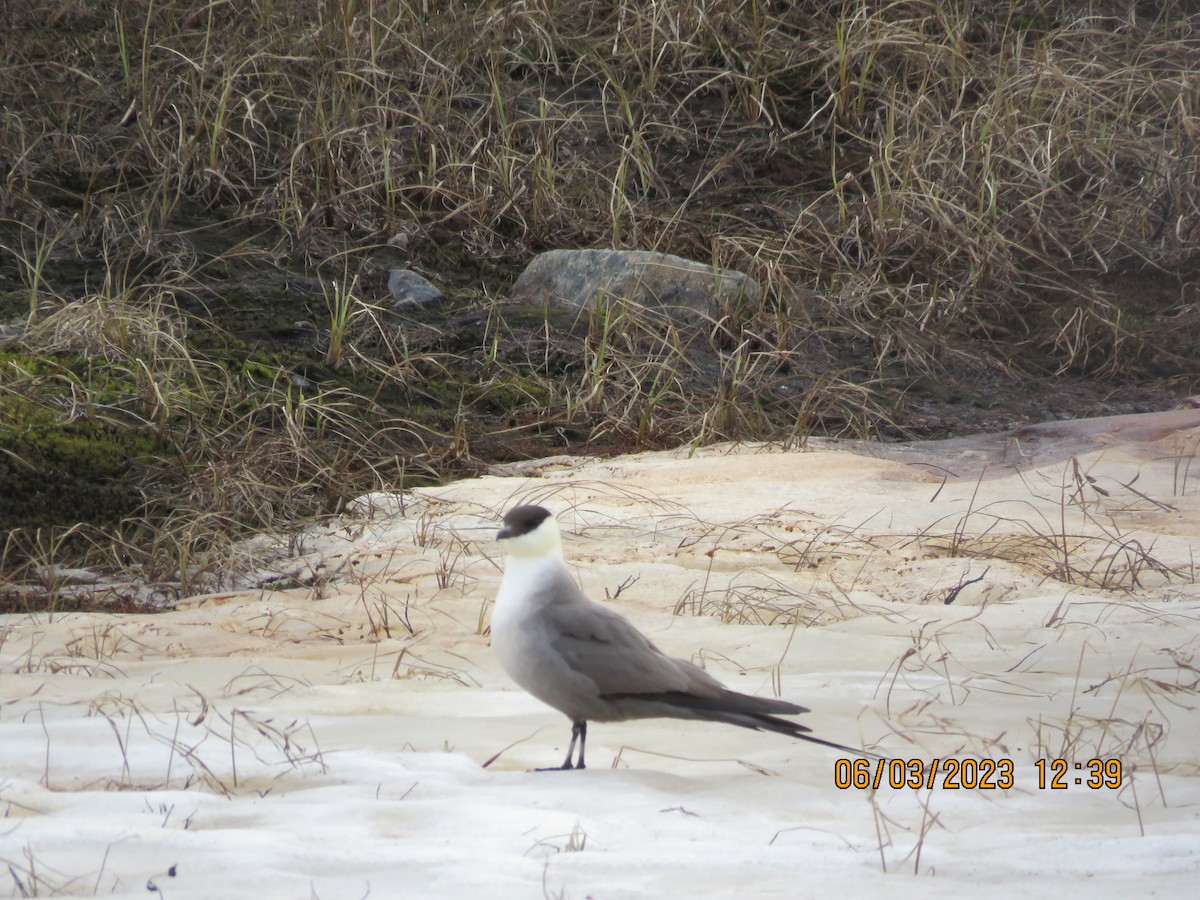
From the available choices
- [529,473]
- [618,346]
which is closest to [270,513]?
[529,473]

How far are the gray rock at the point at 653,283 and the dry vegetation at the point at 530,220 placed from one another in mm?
164

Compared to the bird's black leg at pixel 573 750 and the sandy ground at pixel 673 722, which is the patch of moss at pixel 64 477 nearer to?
the sandy ground at pixel 673 722

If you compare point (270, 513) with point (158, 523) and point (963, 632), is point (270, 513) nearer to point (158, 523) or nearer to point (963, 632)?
point (158, 523)

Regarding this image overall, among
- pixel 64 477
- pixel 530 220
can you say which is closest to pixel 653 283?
pixel 530 220

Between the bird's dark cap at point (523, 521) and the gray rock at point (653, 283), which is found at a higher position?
the bird's dark cap at point (523, 521)

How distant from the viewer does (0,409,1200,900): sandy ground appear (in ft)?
7.23

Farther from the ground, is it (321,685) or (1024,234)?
(1024,234)

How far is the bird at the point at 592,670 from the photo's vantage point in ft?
8.79

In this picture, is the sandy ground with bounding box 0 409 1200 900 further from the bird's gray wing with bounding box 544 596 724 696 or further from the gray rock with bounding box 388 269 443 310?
the gray rock with bounding box 388 269 443 310

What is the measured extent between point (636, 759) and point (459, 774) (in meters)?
0.43

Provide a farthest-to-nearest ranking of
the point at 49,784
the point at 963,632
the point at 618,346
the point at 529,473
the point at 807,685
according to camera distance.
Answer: the point at 618,346, the point at 529,473, the point at 963,632, the point at 807,685, the point at 49,784

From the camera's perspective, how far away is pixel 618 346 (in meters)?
6.88

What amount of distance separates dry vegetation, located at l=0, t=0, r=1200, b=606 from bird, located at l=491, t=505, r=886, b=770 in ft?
8.41
